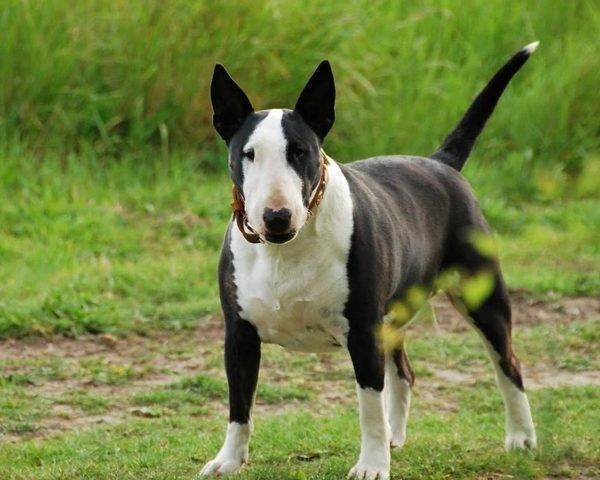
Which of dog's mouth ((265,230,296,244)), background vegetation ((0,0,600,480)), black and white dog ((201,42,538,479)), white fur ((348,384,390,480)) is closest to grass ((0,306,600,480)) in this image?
background vegetation ((0,0,600,480))

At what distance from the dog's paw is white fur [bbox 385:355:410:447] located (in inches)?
37.0

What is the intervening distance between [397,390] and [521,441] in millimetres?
588

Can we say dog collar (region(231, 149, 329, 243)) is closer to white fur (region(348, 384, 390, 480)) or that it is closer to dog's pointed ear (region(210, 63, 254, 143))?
dog's pointed ear (region(210, 63, 254, 143))

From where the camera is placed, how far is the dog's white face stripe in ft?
14.0

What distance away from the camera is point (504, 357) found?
5.47 m

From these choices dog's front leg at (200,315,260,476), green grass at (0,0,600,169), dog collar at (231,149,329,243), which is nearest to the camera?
dog collar at (231,149,329,243)

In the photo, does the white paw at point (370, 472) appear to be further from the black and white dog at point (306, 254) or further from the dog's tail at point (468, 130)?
the dog's tail at point (468, 130)

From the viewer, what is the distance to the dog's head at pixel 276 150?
14.0ft

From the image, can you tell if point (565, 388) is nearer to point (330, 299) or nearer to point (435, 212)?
point (435, 212)

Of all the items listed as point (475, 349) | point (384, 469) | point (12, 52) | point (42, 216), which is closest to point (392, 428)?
point (384, 469)

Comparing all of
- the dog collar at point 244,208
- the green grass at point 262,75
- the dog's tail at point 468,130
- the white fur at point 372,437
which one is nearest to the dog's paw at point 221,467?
the white fur at point 372,437

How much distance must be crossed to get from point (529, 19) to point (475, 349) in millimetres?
5300

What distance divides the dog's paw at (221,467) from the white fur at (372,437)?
1.53ft

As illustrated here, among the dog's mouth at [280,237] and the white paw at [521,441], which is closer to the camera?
the dog's mouth at [280,237]
